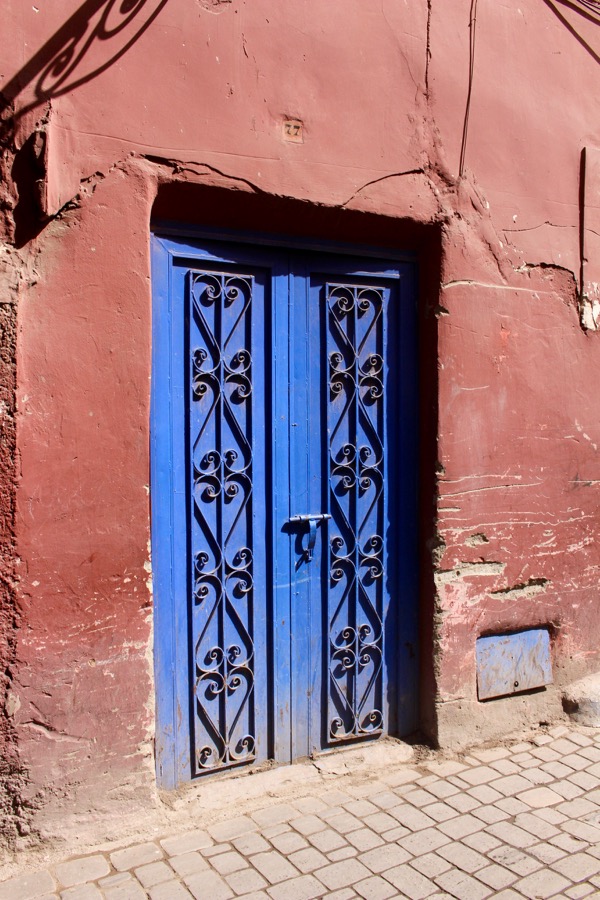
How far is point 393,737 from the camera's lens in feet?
12.3

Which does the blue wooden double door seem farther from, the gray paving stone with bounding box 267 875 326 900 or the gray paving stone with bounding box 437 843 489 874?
the gray paving stone with bounding box 437 843 489 874

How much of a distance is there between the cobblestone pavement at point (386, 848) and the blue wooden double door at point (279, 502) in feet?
1.14

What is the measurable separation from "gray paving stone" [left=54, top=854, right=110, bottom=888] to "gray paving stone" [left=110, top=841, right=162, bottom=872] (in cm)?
4

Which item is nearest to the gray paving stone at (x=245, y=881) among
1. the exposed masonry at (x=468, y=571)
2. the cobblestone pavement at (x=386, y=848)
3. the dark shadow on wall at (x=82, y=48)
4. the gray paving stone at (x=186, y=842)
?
the cobblestone pavement at (x=386, y=848)

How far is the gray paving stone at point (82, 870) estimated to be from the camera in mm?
2648

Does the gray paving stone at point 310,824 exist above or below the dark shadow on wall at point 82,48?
below

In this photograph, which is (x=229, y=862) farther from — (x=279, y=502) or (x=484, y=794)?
(x=279, y=502)

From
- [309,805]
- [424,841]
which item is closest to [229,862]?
[309,805]

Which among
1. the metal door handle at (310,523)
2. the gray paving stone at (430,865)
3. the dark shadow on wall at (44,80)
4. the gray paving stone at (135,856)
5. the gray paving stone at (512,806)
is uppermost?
the dark shadow on wall at (44,80)

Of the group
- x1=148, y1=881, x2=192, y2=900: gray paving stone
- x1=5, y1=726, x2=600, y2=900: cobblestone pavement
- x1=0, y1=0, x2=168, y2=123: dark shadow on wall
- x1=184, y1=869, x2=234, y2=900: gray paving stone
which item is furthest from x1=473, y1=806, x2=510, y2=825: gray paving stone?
x1=0, y1=0, x2=168, y2=123: dark shadow on wall

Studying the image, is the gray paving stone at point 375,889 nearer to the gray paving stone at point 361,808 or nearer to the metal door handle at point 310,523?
the gray paving stone at point 361,808

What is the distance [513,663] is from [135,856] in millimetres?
2120

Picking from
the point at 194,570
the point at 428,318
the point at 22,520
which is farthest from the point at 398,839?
the point at 428,318

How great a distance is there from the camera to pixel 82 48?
9.20 feet
